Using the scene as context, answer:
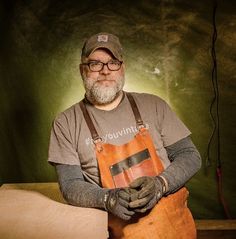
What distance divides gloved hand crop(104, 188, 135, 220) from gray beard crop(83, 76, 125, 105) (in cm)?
93

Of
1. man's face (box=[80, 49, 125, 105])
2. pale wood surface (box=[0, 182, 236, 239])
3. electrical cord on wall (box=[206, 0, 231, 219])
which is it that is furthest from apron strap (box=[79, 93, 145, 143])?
electrical cord on wall (box=[206, 0, 231, 219])

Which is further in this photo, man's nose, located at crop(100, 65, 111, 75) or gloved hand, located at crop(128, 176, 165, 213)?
man's nose, located at crop(100, 65, 111, 75)

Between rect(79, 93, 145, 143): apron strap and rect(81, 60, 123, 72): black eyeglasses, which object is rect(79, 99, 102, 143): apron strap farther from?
rect(81, 60, 123, 72): black eyeglasses

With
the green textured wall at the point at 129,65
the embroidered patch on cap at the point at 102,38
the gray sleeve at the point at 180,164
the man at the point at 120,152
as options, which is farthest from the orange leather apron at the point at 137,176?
the green textured wall at the point at 129,65

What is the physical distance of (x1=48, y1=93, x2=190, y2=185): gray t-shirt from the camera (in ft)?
9.32

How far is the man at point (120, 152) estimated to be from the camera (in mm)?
2580

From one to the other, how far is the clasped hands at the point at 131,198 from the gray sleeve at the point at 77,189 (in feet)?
0.26

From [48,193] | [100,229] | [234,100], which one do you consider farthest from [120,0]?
[100,229]

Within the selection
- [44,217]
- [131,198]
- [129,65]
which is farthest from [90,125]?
[129,65]

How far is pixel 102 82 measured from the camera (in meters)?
2.99

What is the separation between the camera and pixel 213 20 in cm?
384

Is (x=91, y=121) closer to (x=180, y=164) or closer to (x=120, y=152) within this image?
(x=120, y=152)

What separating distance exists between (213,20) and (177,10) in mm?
423

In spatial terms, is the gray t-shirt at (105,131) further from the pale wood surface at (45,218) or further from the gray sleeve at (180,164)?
the pale wood surface at (45,218)
